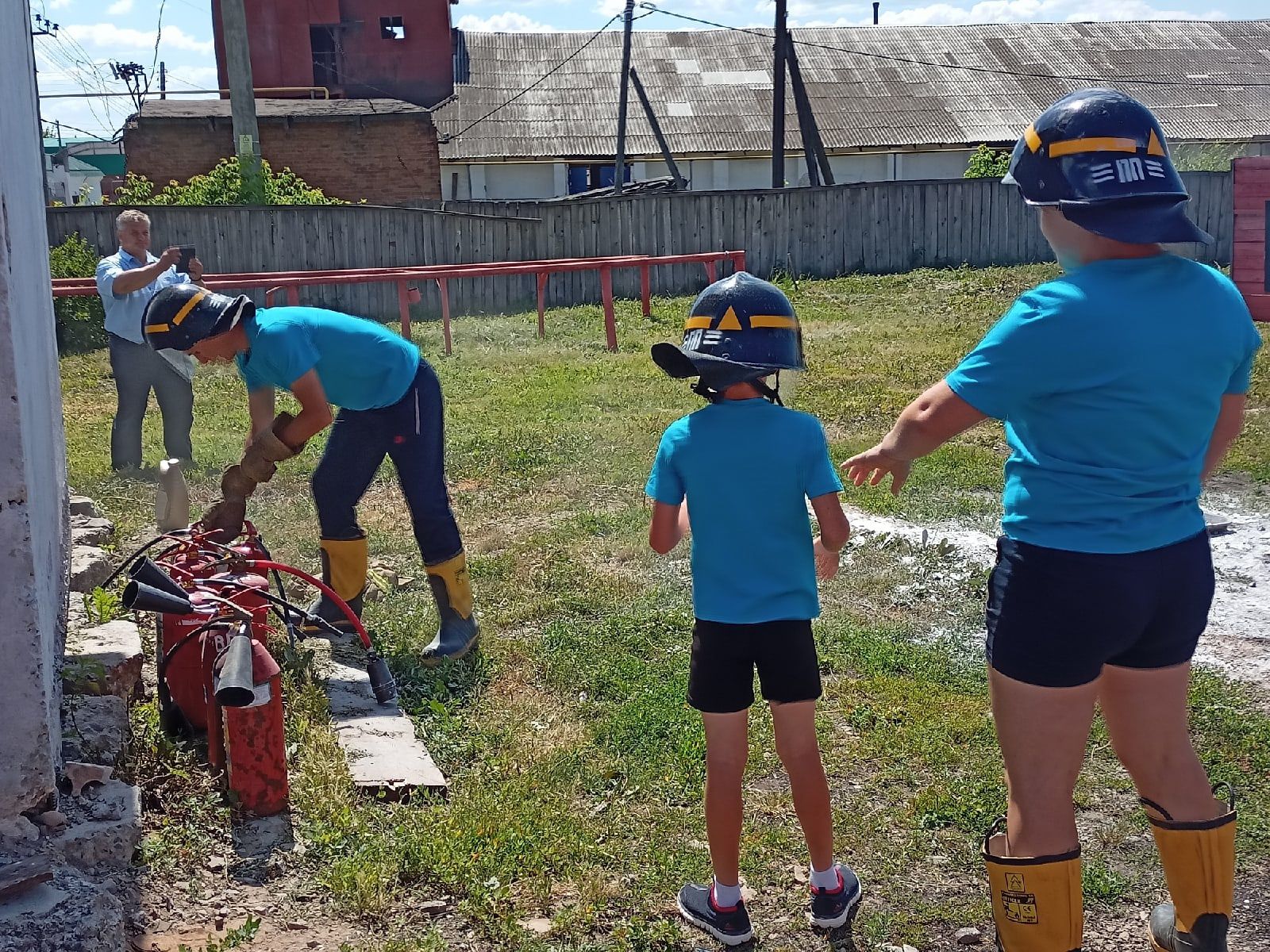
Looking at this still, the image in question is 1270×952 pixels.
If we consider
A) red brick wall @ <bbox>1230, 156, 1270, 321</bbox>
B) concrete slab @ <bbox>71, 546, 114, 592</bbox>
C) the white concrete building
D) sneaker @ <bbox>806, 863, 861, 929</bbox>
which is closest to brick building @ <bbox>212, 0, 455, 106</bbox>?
the white concrete building

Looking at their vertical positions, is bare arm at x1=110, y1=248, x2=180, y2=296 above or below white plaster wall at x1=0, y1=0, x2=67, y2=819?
above

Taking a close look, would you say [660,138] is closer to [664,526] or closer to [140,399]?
[140,399]

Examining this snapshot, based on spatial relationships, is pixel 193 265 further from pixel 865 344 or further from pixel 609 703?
pixel 865 344

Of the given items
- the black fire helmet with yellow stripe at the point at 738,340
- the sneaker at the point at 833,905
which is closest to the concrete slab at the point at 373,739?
the sneaker at the point at 833,905

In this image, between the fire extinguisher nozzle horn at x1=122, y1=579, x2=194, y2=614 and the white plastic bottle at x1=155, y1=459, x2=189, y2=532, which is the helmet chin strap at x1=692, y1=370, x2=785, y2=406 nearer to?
the fire extinguisher nozzle horn at x1=122, y1=579, x2=194, y2=614

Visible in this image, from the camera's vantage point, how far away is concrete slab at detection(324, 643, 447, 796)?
3787mm

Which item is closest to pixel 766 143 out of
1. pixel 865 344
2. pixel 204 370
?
pixel 865 344

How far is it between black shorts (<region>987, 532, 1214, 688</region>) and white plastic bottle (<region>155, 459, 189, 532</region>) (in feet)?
13.4

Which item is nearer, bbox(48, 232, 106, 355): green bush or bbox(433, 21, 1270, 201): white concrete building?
bbox(48, 232, 106, 355): green bush

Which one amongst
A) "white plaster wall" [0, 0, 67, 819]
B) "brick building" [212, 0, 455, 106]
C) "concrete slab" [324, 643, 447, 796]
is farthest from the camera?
"brick building" [212, 0, 455, 106]

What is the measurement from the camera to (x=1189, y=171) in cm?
2141

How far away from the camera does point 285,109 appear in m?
28.1

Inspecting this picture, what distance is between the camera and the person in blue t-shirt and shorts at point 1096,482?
7.49 feet

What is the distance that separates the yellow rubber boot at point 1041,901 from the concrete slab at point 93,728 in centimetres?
240
